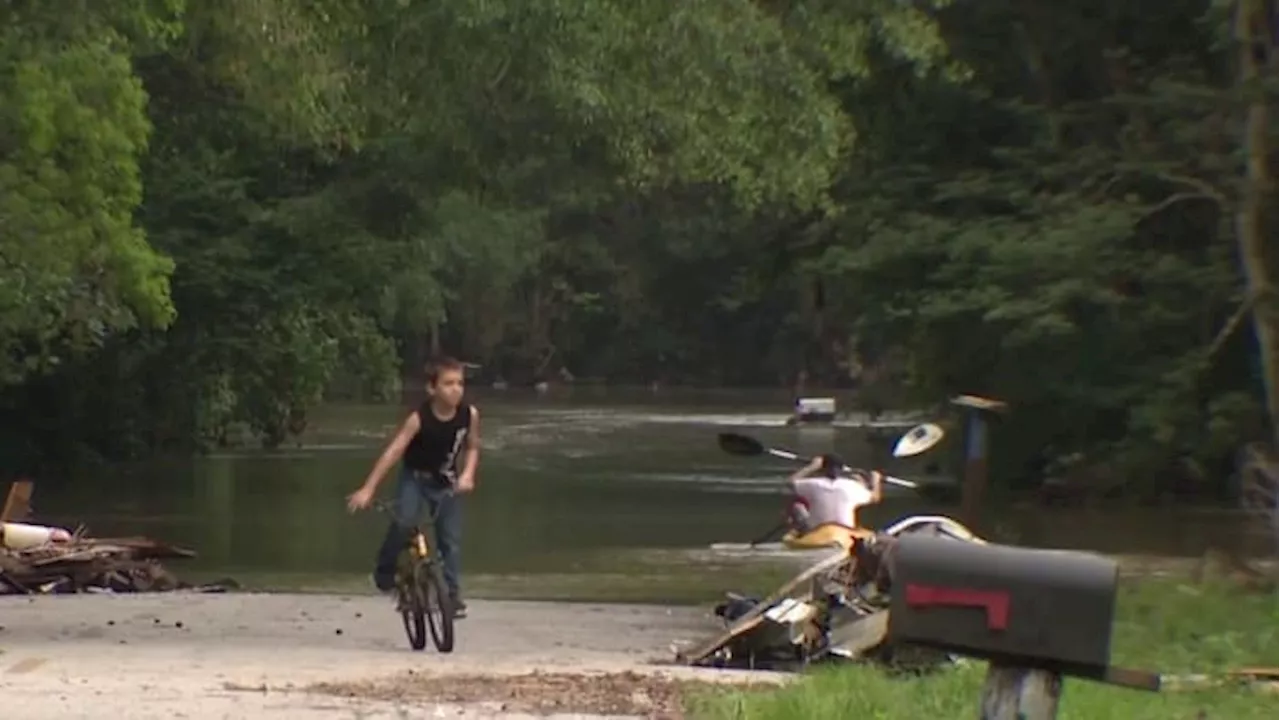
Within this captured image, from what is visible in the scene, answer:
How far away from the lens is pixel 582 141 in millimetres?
23203

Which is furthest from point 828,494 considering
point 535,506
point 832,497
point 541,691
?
point 535,506

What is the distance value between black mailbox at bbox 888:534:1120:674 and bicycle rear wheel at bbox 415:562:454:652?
321 inches

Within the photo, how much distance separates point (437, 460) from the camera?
14.4m

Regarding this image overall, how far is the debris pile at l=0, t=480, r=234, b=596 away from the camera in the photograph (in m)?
21.0

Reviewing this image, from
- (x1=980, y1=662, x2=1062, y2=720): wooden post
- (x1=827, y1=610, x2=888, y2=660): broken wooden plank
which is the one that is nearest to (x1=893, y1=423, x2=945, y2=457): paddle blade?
(x1=827, y1=610, x2=888, y2=660): broken wooden plank

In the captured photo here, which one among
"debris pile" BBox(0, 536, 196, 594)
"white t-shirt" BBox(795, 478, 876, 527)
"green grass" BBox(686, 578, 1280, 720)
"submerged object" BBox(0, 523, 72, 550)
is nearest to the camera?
"green grass" BBox(686, 578, 1280, 720)

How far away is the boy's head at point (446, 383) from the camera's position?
14320mm

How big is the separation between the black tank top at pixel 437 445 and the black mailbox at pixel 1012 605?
328 inches

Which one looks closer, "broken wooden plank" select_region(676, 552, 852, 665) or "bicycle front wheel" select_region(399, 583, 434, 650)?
"bicycle front wheel" select_region(399, 583, 434, 650)

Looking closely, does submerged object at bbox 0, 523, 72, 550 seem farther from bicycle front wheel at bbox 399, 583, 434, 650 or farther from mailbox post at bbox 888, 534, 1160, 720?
mailbox post at bbox 888, 534, 1160, 720

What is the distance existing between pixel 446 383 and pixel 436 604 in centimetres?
125

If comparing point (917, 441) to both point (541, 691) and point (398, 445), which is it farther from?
point (541, 691)

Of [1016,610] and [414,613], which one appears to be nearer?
[1016,610]

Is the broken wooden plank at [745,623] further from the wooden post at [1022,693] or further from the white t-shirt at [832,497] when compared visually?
the wooden post at [1022,693]
